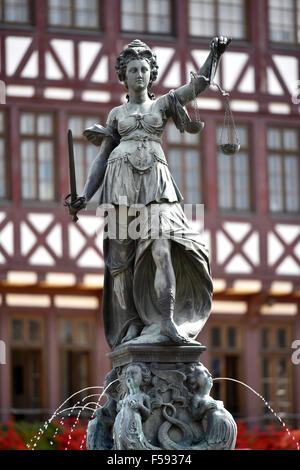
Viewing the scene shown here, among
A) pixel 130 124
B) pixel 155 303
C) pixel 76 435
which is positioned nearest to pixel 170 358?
pixel 155 303

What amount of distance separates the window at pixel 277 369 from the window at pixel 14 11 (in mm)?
6903

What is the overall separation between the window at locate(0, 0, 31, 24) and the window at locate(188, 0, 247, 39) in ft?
9.48

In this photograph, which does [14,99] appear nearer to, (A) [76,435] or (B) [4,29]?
(B) [4,29]

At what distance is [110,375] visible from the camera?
1220 centimetres

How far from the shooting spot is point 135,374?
38.3ft

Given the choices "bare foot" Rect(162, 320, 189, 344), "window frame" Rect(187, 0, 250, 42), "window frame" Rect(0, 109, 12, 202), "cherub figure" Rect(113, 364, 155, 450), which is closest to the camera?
"cherub figure" Rect(113, 364, 155, 450)

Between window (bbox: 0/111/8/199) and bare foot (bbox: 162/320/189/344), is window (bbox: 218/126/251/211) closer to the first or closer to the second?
window (bbox: 0/111/8/199)

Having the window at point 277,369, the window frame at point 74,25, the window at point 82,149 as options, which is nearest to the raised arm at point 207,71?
the window at point 82,149

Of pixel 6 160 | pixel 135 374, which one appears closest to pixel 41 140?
pixel 6 160

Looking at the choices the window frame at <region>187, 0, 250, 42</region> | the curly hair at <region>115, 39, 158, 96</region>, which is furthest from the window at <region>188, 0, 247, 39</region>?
the curly hair at <region>115, 39, 158, 96</region>

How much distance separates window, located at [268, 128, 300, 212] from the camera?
98.1 feet

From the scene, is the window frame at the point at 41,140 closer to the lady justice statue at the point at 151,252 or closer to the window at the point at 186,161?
the window at the point at 186,161

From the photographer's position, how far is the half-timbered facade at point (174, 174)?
28172mm
